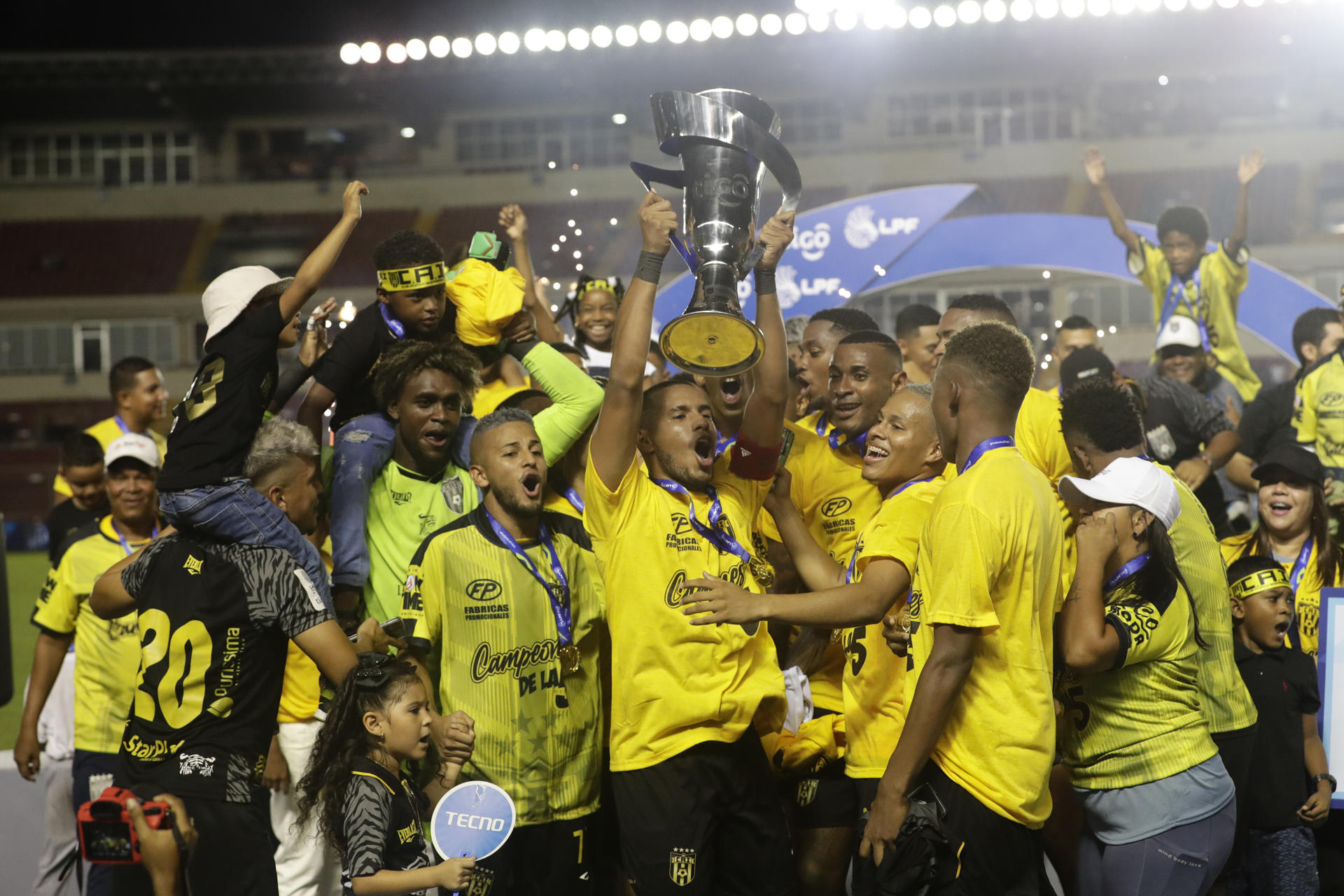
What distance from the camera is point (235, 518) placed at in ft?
11.6

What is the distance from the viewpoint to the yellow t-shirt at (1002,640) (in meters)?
2.89

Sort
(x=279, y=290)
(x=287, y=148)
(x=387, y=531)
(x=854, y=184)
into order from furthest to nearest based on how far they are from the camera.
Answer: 1. (x=287, y=148)
2. (x=854, y=184)
3. (x=387, y=531)
4. (x=279, y=290)

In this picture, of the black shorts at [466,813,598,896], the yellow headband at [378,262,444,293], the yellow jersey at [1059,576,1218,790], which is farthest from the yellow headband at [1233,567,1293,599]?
the yellow headband at [378,262,444,293]

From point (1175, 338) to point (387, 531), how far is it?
16.0 ft

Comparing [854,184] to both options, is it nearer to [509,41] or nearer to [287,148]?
[509,41]

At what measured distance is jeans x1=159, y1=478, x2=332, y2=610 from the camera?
11.5 feet

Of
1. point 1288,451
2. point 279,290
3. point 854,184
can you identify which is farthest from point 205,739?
point 854,184

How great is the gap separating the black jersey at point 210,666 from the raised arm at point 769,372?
1373 mm

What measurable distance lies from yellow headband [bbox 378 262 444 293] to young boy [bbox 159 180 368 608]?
52 centimetres

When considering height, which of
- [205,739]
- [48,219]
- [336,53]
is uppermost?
[336,53]

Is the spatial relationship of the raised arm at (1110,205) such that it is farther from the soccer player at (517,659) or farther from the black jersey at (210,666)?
the black jersey at (210,666)

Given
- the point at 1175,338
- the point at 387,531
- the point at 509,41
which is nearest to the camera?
the point at 387,531

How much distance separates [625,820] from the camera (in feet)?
11.2

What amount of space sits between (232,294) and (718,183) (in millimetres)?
1548
